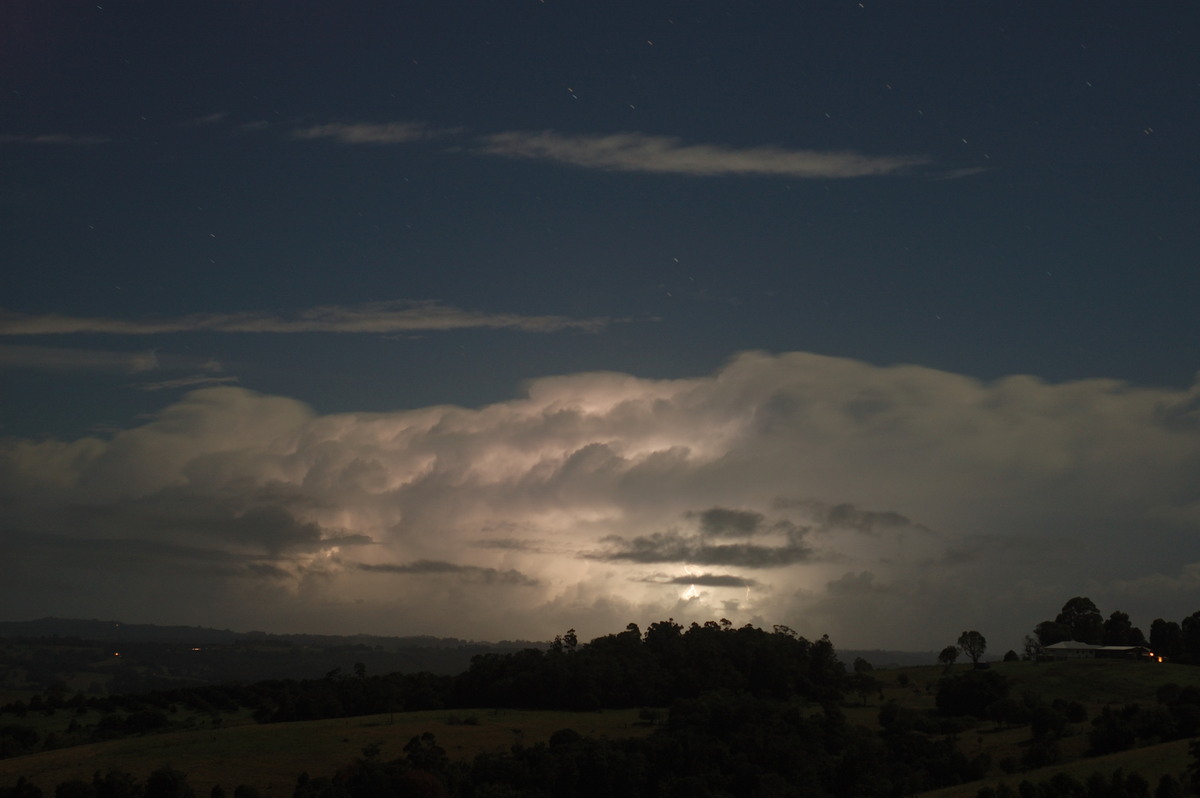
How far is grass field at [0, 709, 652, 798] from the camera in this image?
80.4 metres

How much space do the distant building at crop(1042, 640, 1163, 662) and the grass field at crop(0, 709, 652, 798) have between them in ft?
241

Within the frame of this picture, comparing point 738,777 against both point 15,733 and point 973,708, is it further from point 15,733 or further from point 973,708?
point 15,733

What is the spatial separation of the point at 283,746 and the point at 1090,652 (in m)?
117

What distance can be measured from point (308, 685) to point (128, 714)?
23962 millimetres

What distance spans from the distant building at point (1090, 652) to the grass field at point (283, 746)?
7335 centimetres

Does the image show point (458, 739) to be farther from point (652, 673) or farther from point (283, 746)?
point (652, 673)

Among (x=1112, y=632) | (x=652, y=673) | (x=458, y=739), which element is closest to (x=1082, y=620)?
(x=1112, y=632)

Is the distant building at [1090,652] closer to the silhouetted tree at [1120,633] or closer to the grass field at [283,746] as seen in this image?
the silhouetted tree at [1120,633]

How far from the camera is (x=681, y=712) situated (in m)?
107

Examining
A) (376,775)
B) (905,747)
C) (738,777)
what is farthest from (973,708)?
(376,775)

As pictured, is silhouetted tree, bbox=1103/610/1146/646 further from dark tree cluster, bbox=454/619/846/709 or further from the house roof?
dark tree cluster, bbox=454/619/846/709

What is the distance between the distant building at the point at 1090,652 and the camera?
5718 inches

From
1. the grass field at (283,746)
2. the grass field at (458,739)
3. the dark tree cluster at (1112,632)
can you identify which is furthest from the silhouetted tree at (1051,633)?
the grass field at (283,746)

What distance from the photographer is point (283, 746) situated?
91438 millimetres
